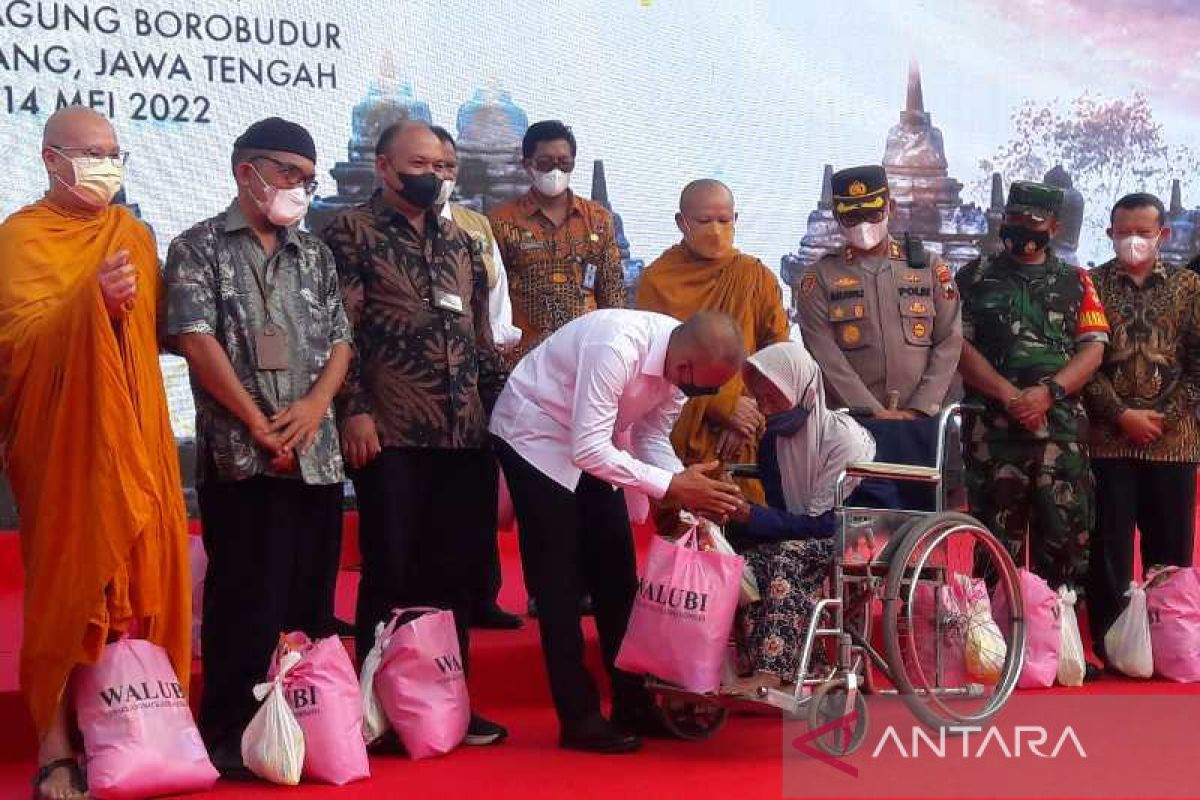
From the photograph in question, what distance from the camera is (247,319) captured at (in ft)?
11.2

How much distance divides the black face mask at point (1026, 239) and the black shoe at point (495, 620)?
1.70 meters

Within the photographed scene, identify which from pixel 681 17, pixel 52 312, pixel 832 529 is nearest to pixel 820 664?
pixel 832 529

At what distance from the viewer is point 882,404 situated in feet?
14.9

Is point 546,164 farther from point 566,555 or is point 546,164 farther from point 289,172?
point 566,555

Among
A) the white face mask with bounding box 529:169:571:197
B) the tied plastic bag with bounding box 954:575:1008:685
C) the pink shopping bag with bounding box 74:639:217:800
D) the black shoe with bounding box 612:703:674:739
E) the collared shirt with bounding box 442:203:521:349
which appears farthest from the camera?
the white face mask with bounding box 529:169:571:197

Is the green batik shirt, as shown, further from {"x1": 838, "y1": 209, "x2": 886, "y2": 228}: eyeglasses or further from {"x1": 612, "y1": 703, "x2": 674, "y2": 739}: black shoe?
{"x1": 612, "y1": 703, "x2": 674, "y2": 739}: black shoe

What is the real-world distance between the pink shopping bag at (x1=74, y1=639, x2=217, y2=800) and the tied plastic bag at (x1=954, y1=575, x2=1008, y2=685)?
1807 millimetres

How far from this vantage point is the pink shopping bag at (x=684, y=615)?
3.53 m

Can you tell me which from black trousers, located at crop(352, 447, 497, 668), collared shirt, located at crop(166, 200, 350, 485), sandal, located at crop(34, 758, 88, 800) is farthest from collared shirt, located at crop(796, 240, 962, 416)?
sandal, located at crop(34, 758, 88, 800)

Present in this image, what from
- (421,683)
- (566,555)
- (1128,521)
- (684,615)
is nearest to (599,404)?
(566,555)

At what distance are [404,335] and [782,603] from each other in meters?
0.98

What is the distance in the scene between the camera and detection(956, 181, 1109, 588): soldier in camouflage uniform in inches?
182

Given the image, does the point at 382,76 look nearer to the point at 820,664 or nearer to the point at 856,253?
the point at 856,253

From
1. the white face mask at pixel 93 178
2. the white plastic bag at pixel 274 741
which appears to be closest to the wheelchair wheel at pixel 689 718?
the white plastic bag at pixel 274 741
